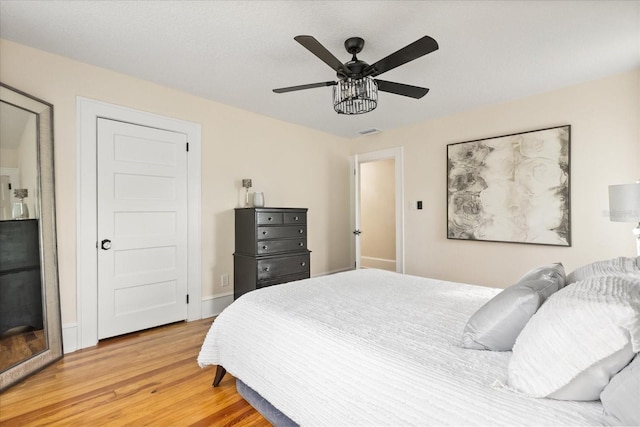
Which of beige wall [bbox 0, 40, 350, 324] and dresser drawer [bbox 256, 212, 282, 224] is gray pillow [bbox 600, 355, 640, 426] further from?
beige wall [bbox 0, 40, 350, 324]

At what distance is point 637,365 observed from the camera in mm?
835

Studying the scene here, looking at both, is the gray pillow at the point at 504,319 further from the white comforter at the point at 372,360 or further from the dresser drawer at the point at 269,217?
the dresser drawer at the point at 269,217

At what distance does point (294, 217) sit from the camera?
12.1ft

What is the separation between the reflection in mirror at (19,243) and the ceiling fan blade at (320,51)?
83.3 inches

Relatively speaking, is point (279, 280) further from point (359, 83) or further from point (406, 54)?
point (406, 54)

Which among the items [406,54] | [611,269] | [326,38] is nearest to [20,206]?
[326,38]

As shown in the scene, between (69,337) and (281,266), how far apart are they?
190 cm

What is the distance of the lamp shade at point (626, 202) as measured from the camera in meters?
2.09

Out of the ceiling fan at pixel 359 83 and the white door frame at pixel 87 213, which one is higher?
the ceiling fan at pixel 359 83

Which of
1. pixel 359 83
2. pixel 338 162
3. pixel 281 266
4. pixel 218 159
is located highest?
pixel 359 83

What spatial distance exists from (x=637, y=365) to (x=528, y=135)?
3.06 metres

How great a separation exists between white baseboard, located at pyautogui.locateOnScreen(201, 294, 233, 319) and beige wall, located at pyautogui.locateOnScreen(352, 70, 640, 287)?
94.6 inches

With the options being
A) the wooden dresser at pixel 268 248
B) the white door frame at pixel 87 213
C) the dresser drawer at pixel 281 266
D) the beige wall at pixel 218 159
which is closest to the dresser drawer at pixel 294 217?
the wooden dresser at pixel 268 248

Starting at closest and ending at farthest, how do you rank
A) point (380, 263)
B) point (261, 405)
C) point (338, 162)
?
point (261, 405), point (338, 162), point (380, 263)
